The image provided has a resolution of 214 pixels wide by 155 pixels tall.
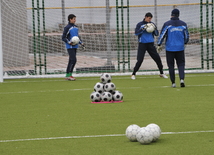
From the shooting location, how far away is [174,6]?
2150cm

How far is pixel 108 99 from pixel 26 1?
10.7 m

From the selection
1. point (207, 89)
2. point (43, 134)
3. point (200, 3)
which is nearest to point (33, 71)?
point (200, 3)

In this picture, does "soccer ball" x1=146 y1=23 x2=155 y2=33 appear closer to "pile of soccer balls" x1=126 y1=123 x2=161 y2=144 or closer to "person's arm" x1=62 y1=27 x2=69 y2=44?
"person's arm" x1=62 y1=27 x2=69 y2=44

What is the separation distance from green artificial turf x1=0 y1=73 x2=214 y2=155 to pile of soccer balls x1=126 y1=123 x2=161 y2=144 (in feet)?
0.26

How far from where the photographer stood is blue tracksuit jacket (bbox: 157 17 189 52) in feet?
44.1

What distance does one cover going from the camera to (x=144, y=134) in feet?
20.9

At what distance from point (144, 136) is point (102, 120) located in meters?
2.15

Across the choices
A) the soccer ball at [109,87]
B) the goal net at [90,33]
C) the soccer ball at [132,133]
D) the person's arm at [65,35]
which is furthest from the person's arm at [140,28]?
the soccer ball at [132,133]

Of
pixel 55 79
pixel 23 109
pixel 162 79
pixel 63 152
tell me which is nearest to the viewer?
pixel 63 152

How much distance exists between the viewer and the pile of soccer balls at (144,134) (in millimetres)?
6379

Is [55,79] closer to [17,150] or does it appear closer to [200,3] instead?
[200,3]

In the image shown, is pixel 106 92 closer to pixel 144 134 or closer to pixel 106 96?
pixel 106 96

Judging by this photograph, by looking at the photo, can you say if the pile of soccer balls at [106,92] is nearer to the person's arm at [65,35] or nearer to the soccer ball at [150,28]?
the soccer ball at [150,28]

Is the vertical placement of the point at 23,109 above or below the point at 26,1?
below
